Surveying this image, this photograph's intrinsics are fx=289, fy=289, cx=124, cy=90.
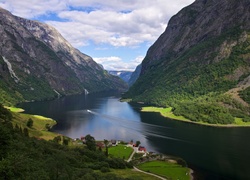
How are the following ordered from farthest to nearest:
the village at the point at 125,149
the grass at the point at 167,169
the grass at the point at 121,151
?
the village at the point at 125,149
the grass at the point at 121,151
the grass at the point at 167,169

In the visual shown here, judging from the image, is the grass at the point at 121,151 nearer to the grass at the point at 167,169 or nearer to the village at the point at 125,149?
the village at the point at 125,149

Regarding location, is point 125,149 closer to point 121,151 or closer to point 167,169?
point 121,151

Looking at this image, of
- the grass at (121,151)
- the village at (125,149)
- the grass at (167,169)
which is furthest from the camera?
the village at (125,149)

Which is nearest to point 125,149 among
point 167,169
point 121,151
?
point 121,151

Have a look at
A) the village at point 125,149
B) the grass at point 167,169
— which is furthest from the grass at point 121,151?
the grass at point 167,169

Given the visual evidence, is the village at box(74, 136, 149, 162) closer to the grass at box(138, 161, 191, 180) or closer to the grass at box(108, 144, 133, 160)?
the grass at box(108, 144, 133, 160)

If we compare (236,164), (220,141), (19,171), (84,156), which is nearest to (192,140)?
(220,141)
